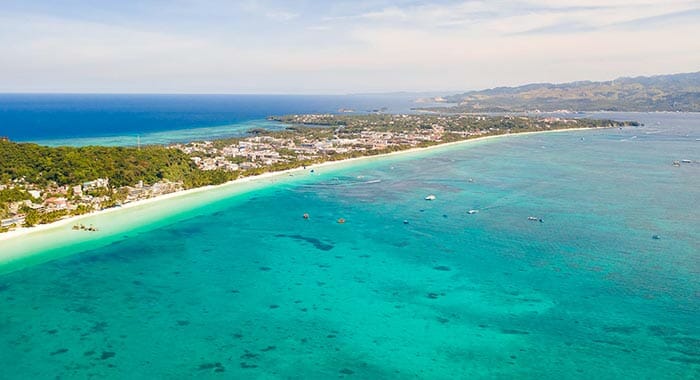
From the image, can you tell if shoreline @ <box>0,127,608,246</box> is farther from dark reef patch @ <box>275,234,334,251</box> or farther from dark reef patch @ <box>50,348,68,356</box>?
dark reef patch @ <box>50,348,68,356</box>

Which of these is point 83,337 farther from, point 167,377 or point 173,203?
point 173,203

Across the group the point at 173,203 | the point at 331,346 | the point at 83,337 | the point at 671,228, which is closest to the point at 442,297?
the point at 331,346

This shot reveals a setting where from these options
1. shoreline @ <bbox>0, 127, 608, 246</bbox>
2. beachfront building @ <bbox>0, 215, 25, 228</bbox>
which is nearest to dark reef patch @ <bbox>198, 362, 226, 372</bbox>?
shoreline @ <bbox>0, 127, 608, 246</bbox>

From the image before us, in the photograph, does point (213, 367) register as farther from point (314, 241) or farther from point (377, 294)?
point (314, 241)

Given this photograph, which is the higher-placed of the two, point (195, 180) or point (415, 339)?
point (195, 180)

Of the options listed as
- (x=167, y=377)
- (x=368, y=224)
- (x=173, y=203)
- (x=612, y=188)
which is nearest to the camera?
(x=167, y=377)

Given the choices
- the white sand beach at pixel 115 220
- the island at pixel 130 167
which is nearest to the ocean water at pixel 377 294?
the white sand beach at pixel 115 220

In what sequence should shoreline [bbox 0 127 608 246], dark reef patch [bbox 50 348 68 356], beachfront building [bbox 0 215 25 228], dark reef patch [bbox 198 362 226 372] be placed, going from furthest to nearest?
beachfront building [bbox 0 215 25 228]
shoreline [bbox 0 127 608 246]
dark reef patch [bbox 50 348 68 356]
dark reef patch [bbox 198 362 226 372]

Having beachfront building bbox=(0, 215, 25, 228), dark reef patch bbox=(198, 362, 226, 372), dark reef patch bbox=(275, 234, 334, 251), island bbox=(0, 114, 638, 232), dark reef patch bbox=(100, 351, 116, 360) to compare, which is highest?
island bbox=(0, 114, 638, 232)
